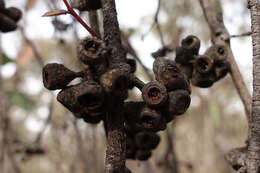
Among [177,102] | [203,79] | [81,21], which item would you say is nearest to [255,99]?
[177,102]

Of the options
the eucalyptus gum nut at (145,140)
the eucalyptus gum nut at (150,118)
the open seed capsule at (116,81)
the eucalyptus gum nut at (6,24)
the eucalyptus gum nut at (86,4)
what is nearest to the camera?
the open seed capsule at (116,81)

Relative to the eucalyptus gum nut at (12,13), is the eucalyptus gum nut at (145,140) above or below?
below

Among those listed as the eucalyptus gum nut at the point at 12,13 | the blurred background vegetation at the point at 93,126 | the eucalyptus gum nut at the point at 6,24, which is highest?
the eucalyptus gum nut at the point at 12,13

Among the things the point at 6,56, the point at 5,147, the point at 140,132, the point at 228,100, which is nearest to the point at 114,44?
the point at 140,132

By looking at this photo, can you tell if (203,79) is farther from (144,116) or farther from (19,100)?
(19,100)

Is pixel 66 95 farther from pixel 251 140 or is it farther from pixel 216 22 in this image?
pixel 216 22

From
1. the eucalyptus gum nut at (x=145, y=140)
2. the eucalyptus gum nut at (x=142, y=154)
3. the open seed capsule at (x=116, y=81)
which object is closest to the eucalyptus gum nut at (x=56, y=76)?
the open seed capsule at (x=116, y=81)

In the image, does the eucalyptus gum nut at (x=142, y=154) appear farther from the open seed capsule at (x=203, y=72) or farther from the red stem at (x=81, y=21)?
the red stem at (x=81, y=21)
